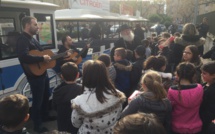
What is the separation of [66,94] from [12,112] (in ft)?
3.09

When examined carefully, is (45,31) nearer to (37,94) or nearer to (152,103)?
(37,94)

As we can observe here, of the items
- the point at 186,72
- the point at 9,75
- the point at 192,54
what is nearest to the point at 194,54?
the point at 192,54

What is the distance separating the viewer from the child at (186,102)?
2.42 meters

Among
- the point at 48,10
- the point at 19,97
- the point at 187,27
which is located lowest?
the point at 19,97

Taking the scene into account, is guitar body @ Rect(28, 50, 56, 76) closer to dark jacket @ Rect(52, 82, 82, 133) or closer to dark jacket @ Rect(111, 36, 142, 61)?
dark jacket @ Rect(52, 82, 82, 133)

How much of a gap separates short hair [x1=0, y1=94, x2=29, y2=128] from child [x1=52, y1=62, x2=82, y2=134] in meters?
0.83

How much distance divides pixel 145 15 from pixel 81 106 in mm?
52420

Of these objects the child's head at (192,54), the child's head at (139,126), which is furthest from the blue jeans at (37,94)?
the child's head at (139,126)

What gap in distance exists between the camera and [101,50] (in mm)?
7109

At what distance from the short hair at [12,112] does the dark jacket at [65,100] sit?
2.70 feet

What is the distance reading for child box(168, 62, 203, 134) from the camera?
2.42 m

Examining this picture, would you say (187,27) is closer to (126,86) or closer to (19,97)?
(126,86)

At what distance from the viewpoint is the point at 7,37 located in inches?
167

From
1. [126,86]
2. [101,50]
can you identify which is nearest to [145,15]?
[101,50]
